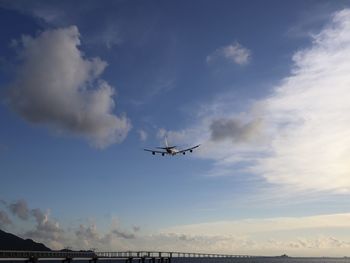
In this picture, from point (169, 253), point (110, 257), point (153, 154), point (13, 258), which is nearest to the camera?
point (13, 258)

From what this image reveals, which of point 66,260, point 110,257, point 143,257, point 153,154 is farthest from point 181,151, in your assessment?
point 143,257

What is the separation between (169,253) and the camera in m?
188

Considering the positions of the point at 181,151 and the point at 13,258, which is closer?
the point at 13,258

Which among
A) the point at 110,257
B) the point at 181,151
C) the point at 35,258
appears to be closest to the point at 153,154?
the point at 181,151

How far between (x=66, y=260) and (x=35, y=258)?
1554 centimetres

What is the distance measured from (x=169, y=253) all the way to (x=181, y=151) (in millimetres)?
92943

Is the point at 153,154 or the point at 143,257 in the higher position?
the point at 153,154

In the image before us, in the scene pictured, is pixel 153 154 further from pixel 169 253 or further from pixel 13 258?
pixel 169 253

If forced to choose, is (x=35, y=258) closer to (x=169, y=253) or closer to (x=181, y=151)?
(x=181, y=151)

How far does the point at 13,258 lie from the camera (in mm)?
91562

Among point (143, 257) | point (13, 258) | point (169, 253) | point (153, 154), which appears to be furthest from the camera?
point (169, 253)

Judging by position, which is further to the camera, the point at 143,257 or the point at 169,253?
the point at 169,253

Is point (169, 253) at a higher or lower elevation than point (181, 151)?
lower

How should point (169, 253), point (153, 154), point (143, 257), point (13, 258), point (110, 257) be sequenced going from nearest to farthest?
point (13, 258) < point (153, 154) < point (110, 257) < point (143, 257) < point (169, 253)
